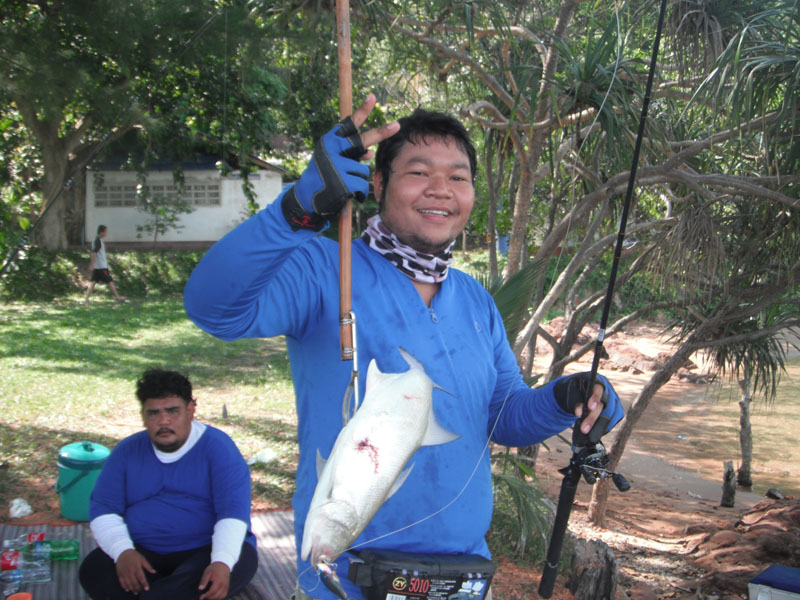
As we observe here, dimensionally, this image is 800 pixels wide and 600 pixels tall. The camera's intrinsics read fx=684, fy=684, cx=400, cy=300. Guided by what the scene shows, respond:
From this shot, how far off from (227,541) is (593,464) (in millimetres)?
2221

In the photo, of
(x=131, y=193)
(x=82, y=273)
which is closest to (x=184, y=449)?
(x=82, y=273)

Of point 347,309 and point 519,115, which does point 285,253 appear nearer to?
point 347,309

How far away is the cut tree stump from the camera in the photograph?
17.6ft

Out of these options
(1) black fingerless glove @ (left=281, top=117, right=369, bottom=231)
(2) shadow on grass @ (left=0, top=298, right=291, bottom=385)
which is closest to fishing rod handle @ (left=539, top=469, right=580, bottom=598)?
(1) black fingerless glove @ (left=281, top=117, right=369, bottom=231)

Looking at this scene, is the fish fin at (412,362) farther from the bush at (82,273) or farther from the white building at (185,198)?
the white building at (185,198)

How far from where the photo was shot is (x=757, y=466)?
13.7 meters

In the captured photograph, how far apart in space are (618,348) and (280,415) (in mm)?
15129

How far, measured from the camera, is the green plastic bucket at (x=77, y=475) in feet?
16.0

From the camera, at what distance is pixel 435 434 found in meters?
1.70

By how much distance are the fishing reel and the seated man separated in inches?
82.9

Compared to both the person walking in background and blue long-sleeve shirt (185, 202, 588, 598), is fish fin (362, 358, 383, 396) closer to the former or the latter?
blue long-sleeve shirt (185, 202, 588, 598)

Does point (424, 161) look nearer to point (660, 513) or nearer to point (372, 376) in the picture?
point (372, 376)

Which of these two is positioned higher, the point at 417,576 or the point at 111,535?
the point at 417,576

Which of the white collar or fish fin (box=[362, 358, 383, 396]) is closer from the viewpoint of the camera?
fish fin (box=[362, 358, 383, 396])
